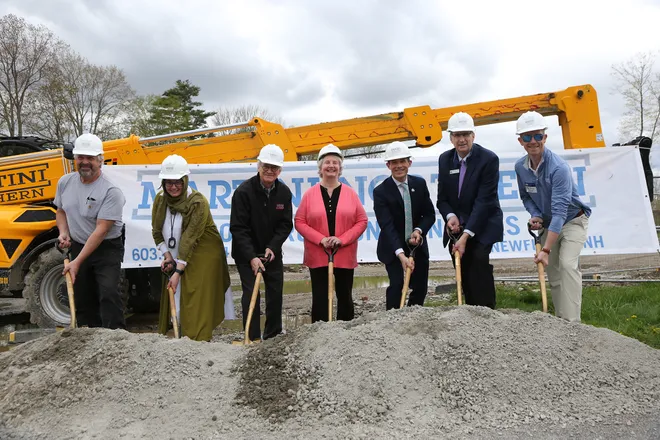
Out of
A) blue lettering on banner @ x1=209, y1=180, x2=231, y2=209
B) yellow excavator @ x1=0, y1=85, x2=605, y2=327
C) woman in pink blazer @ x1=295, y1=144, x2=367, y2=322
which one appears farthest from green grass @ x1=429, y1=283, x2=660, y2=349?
blue lettering on banner @ x1=209, y1=180, x2=231, y2=209

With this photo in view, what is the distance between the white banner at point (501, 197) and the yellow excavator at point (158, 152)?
0.34 meters

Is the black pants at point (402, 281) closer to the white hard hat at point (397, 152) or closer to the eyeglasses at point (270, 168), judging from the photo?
the white hard hat at point (397, 152)

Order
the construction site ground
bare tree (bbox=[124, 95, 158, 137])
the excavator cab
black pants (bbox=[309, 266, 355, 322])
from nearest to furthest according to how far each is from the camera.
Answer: the construction site ground → black pants (bbox=[309, 266, 355, 322]) → the excavator cab → bare tree (bbox=[124, 95, 158, 137])

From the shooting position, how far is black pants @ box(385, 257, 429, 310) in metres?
4.83

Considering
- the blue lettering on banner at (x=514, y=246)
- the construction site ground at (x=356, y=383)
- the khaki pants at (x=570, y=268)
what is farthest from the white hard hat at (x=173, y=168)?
the blue lettering on banner at (x=514, y=246)

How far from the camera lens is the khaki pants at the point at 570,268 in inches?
173

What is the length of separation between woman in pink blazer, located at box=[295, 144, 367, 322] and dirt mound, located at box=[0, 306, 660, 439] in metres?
1.09

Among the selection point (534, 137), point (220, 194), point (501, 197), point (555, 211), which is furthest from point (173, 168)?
point (501, 197)

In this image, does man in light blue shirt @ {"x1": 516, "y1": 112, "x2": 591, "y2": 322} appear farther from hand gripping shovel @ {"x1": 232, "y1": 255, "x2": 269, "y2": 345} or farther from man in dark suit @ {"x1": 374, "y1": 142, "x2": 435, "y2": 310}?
hand gripping shovel @ {"x1": 232, "y1": 255, "x2": 269, "y2": 345}

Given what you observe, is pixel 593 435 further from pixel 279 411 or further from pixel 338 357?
pixel 279 411

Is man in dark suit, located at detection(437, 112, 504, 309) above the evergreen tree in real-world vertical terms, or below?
below

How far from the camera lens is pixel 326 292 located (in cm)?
493

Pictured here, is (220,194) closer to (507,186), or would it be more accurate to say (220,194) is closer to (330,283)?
(330,283)

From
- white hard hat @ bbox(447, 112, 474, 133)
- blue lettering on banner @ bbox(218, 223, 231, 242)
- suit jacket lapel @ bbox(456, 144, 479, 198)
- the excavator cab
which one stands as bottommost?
blue lettering on banner @ bbox(218, 223, 231, 242)
